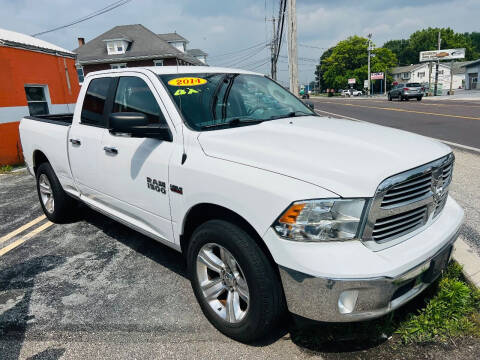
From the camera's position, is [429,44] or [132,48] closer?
[132,48]

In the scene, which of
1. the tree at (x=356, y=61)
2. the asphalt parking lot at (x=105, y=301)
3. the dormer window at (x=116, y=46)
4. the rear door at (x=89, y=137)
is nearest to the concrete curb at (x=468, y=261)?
the asphalt parking lot at (x=105, y=301)

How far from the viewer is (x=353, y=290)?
6.45 ft

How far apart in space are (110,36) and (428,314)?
4336cm

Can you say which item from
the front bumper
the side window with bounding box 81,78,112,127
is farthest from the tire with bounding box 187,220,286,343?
the side window with bounding box 81,78,112,127

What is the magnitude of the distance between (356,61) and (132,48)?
214 ft

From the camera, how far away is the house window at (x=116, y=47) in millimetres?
38219

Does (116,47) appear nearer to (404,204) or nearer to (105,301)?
(105,301)

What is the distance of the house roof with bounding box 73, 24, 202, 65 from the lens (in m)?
37.2

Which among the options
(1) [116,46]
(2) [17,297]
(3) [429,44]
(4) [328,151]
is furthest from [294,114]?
(3) [429,44]

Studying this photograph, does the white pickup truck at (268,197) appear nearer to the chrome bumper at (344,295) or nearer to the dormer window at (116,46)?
the chrome bumper at (344,295)

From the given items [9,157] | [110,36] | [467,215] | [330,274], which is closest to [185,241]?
[330,274]

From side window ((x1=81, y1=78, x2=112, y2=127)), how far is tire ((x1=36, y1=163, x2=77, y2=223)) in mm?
1124

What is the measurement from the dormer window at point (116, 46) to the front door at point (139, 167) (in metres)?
38.5

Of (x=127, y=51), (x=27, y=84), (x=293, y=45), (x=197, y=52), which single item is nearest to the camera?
(x=27, y=84)
